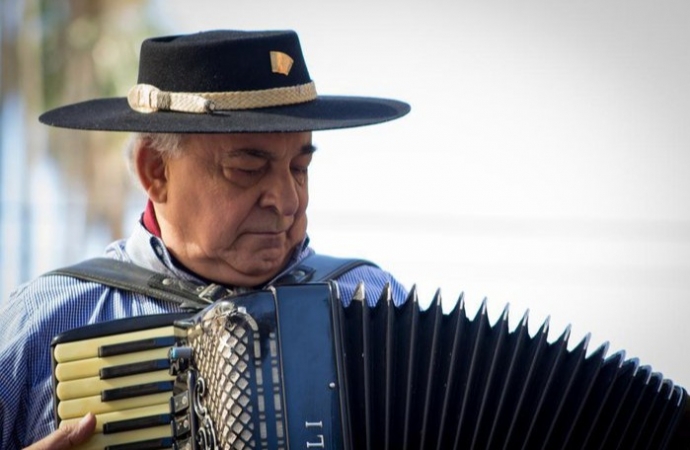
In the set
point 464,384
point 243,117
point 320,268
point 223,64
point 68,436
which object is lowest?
point 68,436

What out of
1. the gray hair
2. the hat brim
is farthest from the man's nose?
the gray hair

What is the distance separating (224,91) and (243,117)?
0.35 feet

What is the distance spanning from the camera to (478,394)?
3.40m

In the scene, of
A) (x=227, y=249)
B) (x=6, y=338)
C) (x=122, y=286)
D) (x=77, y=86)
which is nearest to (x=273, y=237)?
(x=227, y=249)

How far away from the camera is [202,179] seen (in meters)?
3.86

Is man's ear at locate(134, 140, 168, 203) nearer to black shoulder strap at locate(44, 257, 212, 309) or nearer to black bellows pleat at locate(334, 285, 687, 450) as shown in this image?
black shoulder strap at locate(44, 257, 212, 309)

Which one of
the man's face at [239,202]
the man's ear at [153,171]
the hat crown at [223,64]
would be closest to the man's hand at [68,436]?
the man's face at [239,202]

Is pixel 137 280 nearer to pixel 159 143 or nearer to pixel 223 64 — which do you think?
pixel 159 143

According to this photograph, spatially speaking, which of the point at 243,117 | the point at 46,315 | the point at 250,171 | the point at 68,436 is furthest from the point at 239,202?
the point at 68,436

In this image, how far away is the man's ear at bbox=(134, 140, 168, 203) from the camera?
3.96 metres

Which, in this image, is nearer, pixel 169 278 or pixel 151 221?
pixel 169 278

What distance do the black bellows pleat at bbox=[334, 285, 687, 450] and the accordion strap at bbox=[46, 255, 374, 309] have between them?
468 mm

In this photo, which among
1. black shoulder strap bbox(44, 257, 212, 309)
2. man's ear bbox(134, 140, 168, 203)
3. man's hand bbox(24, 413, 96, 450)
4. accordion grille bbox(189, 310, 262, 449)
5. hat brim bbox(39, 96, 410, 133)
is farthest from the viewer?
man's ear bbox(134, 140, 168, 203)

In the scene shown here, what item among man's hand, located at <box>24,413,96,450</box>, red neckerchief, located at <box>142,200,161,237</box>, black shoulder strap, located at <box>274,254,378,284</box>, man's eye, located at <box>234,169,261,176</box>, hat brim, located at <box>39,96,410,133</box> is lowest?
man's hand, located at <box>24,413,96,450</box>
